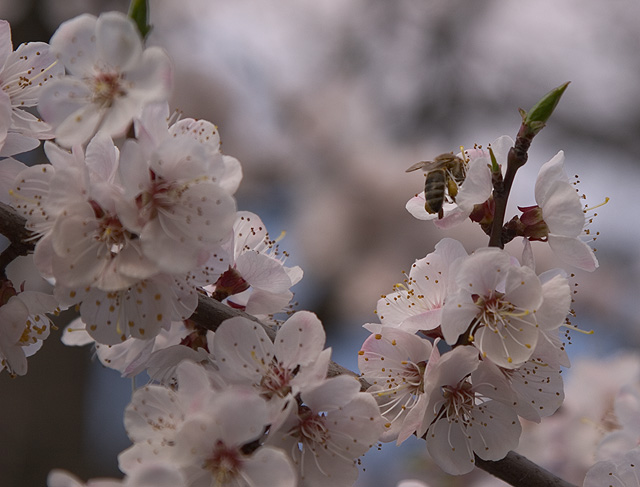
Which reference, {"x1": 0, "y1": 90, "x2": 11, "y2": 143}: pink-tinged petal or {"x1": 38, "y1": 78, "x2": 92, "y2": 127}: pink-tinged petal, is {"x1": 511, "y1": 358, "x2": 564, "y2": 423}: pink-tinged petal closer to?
{"x1": 38, "y1": 78, "x2": 92, "y2": 127}: pink-tinged petal

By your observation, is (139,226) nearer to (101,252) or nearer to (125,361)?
(101,252)

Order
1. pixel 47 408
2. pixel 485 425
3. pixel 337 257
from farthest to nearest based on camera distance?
pixel 337 257
pixel 47 408
pixel 485 425

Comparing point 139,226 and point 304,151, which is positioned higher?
point 139,226

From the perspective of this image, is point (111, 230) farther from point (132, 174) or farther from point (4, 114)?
point (4, 114)

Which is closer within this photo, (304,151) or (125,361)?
(125,361)

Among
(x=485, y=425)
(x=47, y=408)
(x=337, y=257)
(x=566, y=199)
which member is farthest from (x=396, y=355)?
(x=337, y=257)

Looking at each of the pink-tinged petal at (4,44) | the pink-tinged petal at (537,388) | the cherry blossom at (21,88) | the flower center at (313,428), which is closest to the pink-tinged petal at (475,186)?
the pink-tinged petal at (537,388)

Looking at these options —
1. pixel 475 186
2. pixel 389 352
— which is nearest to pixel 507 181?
pixel 475 186

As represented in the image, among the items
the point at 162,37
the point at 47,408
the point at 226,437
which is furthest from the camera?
the point at 162,37
